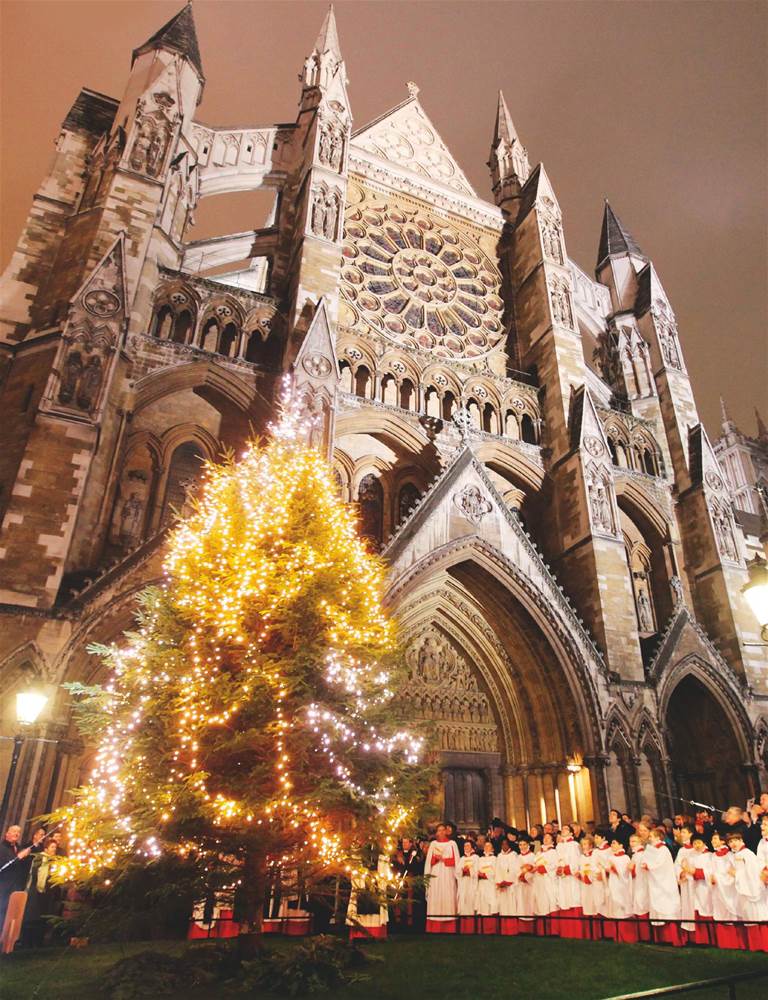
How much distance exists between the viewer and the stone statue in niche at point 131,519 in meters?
11.4

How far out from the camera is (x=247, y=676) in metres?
6.81

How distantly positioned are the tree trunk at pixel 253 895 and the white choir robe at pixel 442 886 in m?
3.25

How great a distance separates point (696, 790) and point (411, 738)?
32.2 feet

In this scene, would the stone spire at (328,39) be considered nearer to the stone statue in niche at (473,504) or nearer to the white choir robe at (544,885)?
the stone statue in niche at (473,504)

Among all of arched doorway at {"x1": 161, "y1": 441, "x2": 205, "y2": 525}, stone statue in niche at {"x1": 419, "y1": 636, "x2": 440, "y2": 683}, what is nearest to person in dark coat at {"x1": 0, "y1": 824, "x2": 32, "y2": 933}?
arched doorway at {"x1": 161, "y1": 441, "x2": 205, "y2": 525}

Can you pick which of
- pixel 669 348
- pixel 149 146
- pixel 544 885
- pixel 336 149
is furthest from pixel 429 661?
pixel 336 149

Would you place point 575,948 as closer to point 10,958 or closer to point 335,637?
point 335,637

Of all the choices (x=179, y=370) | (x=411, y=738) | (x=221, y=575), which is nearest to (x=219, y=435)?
(x=179, y=370)

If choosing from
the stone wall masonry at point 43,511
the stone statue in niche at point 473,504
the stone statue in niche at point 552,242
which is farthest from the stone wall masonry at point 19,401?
the stone statue in niche at point 552,242

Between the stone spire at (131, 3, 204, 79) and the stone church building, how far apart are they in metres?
0.07

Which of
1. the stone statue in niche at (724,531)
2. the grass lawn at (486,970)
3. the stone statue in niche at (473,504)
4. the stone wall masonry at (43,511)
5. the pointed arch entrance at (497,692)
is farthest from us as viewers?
the stone statue in niche at (724,531)

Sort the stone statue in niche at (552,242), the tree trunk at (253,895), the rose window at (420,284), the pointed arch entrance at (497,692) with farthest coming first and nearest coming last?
the stone statue in niche at (552,242), the rose window at (420,284), the pointed arch entrance at (497,692), the tree trunk at (253,895)

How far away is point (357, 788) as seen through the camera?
627 cm

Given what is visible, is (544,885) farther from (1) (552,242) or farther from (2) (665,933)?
(1) (552,242)
